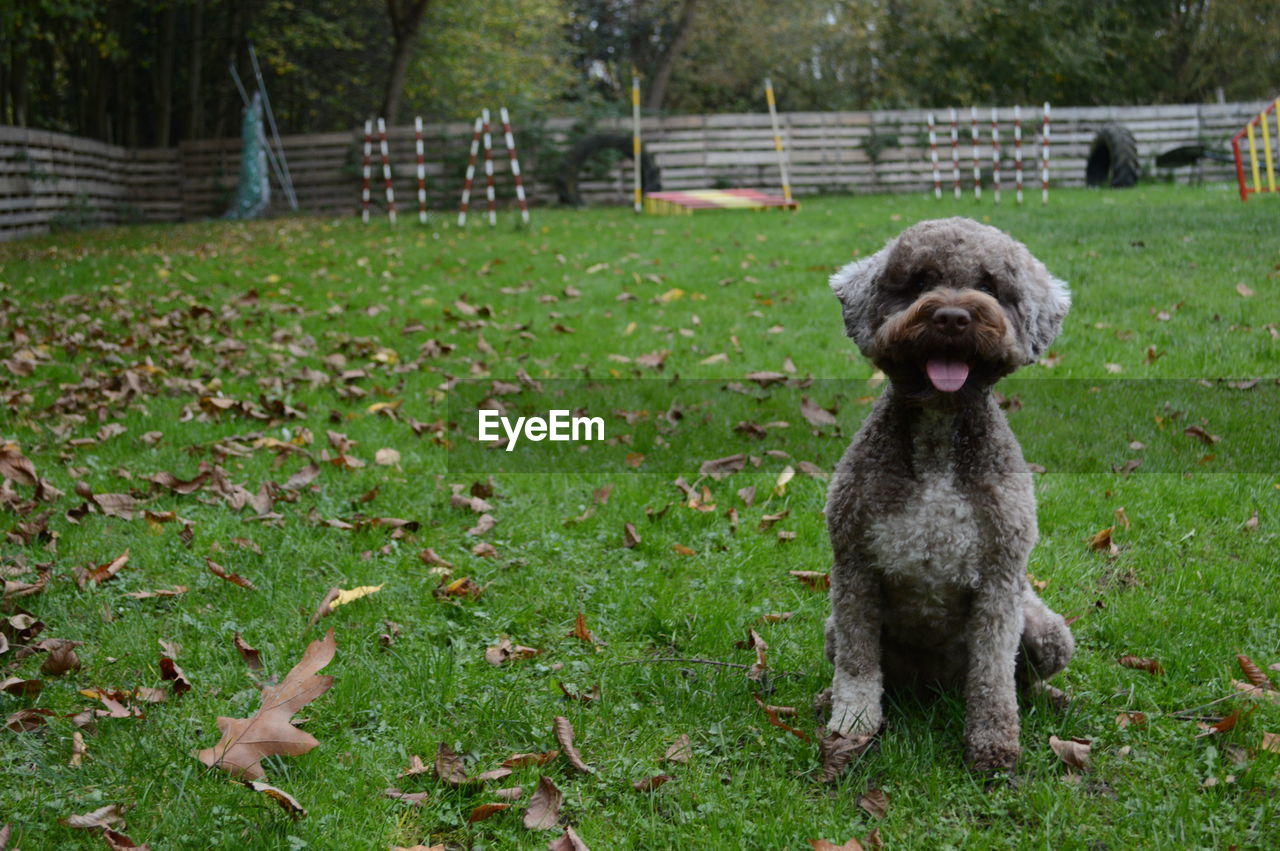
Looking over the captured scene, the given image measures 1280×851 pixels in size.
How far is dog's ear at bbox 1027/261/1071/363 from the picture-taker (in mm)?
3159

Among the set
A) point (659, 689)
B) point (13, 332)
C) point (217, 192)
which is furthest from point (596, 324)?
point (217, 192)

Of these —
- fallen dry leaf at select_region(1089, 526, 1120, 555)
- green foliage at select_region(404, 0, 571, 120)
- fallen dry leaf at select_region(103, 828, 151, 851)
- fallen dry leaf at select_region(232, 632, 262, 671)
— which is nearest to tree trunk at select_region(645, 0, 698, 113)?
green foliage at select_region(404, 0, 571, 120)

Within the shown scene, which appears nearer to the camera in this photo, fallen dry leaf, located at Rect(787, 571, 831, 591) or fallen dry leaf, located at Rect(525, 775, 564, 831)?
fallen dry leaf, located at Rect(525, 775, 564, 831)

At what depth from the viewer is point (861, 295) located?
10.9 ft

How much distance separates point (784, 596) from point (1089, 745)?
4.73 ft

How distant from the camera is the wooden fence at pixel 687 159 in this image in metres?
22.5

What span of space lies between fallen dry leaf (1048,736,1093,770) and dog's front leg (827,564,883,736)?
1.72 feet

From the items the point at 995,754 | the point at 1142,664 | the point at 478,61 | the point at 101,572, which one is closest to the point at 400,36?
the point at 478,61

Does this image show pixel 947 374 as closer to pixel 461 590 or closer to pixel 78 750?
pixel 461 590

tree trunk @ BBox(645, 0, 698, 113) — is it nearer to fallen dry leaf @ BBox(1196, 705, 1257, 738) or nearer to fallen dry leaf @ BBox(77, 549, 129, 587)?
fallen dry leaf @ BBox(77, 549, 129, 587)

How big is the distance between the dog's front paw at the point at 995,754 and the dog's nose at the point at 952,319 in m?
1.20

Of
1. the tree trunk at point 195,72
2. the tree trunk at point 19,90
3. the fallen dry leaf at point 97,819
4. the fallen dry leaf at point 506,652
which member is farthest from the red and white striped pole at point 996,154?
the tree trunk at point 19,90

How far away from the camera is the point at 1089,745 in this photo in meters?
3.20

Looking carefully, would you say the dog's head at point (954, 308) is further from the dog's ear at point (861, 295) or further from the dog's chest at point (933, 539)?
the dog's chest at point (933, 539)
